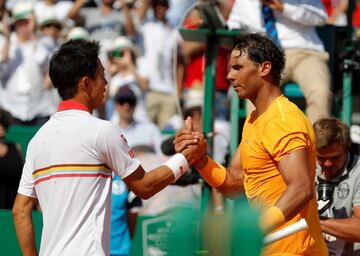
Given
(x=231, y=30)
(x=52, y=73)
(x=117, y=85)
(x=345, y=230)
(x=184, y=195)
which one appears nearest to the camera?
(x=52, y=73)

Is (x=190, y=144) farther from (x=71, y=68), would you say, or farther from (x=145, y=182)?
(x=71, y=68)

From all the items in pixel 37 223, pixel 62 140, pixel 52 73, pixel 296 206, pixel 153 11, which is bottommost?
pixel 37 223

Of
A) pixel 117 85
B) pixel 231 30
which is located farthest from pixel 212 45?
pixel 117 85

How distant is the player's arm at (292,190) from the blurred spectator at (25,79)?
24.7 ft

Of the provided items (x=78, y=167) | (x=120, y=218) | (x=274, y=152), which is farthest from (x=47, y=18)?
(x=274, y=152)

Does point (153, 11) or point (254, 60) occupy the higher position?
point (153, 11)

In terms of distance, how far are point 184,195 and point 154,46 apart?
16.0 feet

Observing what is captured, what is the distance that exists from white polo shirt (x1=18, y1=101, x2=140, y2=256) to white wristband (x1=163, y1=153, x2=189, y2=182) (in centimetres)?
30

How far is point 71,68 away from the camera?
18.3ft

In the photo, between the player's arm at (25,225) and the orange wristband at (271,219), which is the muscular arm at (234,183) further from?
the player's arm at (25,225)

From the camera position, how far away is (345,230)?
621 centimetres

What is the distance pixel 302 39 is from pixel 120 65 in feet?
16.5

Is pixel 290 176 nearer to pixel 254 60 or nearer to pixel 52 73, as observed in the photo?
pixel 254 60

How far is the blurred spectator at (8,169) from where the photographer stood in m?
10.5
